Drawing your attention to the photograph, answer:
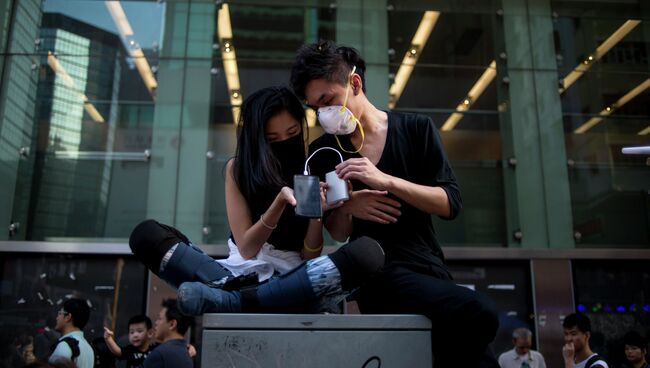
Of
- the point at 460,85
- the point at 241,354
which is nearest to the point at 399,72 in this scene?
the point at 460,85

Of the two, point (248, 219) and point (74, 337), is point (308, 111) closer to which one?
point (74, 337)

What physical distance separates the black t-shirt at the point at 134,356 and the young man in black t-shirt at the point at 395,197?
3.58 m

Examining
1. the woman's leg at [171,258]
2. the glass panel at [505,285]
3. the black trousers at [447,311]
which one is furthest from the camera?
the glass panel at [505,285]

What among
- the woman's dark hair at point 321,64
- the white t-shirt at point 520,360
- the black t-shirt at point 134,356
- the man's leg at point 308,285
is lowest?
the white t-shirt at point 520,360

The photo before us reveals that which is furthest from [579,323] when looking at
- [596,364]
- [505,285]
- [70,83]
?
[70,83]

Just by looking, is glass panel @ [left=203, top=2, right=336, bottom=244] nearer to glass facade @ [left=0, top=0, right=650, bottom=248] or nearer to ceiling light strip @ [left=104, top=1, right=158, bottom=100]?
glass facade @ [left=0, top=0, right=650, bottom=248]

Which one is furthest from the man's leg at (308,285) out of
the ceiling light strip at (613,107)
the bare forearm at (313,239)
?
the ceiling light strip at (613,107)

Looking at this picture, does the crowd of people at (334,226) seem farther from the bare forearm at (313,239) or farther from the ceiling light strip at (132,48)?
the ceiling light strip at (132,48)

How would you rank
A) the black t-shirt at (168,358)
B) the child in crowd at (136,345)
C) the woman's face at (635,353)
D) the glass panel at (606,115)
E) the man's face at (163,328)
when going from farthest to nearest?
the glass panel at (606,115)
the woman's face at (635,353)
the child in crowd at (136,345)
the man's face at (163,328)
the black t-shirt at (168,358)

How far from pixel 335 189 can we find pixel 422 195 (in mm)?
295

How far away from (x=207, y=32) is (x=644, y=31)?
6190 mm

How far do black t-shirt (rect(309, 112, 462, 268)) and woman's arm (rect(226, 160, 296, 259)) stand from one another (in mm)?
305

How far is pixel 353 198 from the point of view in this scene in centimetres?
220

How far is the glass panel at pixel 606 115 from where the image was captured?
26.4ft
